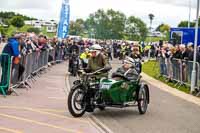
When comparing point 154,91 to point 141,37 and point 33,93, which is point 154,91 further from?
point 141,37

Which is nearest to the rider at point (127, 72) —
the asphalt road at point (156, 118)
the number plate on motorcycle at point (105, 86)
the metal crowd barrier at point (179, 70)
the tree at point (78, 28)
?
the number plate on motorcycle at point (105, 86)

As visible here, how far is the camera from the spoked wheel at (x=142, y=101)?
13727 millimetres

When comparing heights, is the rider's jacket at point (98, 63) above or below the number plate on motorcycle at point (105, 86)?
above

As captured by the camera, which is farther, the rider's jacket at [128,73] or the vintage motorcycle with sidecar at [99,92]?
the rider's jacket at [128,73]

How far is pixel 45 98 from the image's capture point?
15.8 meters

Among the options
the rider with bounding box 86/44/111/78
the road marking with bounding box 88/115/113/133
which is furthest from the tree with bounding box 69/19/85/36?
the road marking with bounding box 88/115/113/133

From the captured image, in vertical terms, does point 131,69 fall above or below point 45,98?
above

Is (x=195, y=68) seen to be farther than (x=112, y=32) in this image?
No

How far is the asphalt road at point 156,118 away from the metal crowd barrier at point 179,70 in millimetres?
4111

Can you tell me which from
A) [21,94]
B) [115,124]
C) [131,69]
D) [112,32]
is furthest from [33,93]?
[112,32]

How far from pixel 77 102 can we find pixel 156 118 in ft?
6.70

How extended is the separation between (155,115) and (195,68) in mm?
6985

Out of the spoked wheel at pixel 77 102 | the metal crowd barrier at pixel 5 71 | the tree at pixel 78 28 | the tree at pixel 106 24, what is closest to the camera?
the spoked wheel at pixel 77 102

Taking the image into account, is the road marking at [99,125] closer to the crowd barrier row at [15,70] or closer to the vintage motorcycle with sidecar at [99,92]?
the vintage motorcycle with sidecar at [99,92]
